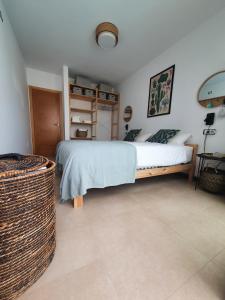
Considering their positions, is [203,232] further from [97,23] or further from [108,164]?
[97,23]

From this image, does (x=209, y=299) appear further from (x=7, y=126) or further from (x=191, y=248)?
(x=7, y=126)

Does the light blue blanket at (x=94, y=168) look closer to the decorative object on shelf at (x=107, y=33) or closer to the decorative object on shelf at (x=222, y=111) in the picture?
the decorative object on shelf at (x=222, y=111)

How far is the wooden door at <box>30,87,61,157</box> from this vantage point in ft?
12.2

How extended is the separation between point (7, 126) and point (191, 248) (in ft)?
7.86

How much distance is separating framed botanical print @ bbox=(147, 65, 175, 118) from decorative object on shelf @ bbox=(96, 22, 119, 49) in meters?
1.23

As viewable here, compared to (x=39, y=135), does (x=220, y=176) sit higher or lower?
lower

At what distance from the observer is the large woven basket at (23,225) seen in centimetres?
51

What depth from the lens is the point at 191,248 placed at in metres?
0.91

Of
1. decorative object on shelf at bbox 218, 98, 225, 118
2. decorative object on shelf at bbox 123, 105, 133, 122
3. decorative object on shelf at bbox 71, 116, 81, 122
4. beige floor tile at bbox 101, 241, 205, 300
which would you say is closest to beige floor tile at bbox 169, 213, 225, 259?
beige floor tile at bbox 101, 241, 205, 300

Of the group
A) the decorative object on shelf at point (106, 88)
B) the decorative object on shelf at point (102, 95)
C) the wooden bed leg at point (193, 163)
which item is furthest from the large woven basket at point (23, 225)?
the decorative object on shelf at point (106, 88)

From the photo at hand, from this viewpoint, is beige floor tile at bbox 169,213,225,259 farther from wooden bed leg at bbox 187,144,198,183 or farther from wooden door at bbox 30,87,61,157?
wooden door at bbox 30,87,61,157

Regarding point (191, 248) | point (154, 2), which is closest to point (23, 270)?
point (191, 248)

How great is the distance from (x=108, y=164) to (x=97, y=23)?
221cm

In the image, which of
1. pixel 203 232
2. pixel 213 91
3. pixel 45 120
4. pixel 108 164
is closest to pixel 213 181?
pixel 203 232
